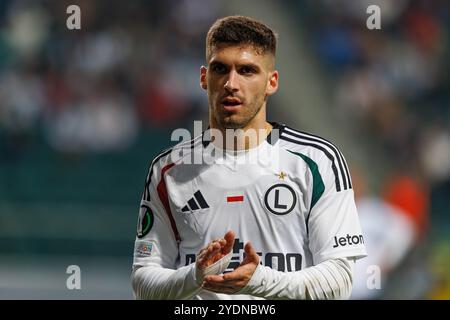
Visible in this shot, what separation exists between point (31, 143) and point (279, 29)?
3.30 m

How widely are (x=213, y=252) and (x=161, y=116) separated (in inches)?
236

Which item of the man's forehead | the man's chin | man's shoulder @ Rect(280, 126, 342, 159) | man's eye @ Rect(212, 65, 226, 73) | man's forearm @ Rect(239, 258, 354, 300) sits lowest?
man's forearm @ Rect(239, 258, 354, 300)

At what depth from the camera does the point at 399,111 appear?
9.88 m

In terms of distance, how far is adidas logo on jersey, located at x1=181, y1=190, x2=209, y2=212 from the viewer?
4.07m

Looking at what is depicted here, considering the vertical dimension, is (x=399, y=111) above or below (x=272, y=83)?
above

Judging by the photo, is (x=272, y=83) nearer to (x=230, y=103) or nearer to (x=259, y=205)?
(x=230, y=103)

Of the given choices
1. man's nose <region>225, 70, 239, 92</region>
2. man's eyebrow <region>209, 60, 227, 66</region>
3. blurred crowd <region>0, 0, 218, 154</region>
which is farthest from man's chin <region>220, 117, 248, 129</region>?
blurred crowd <region>0, 0, 218, 154</region>

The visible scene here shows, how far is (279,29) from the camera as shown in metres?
10.5

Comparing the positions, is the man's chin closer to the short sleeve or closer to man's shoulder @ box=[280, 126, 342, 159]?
man's shoulder @ box=[280, 126, 342, 159]

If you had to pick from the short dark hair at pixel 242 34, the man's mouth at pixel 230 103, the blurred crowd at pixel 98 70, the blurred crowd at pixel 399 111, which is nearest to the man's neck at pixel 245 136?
the man's mouth at pixel 230 103

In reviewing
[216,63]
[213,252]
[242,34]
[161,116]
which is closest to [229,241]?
[213,252]

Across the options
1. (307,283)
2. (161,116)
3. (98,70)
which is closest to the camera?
(307,283)
